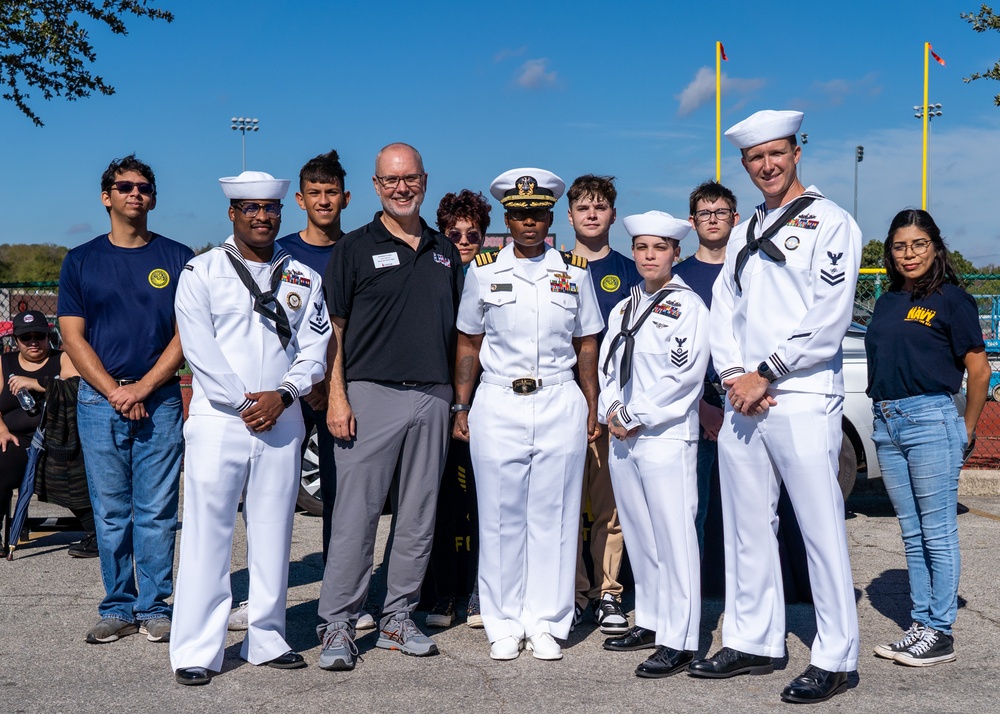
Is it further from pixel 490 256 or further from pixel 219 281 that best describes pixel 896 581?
pixel 219 281

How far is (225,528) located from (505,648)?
1.42m

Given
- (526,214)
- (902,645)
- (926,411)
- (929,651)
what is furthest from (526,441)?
(929,651)

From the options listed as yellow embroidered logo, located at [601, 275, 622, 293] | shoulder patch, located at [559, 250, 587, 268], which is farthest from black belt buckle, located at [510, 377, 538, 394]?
yellow embroidered logo, located at [601, 275, 622, 293]

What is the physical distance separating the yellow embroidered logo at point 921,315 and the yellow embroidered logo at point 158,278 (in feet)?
12.0

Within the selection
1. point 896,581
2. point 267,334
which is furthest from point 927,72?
point 267,334

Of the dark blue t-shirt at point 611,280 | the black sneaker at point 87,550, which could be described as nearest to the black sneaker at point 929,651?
the dark blue t-shirt at point 611,280

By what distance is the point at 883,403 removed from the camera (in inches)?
190

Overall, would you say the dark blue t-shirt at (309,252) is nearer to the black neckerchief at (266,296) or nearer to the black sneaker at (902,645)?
the black neckerchief at (266,296)

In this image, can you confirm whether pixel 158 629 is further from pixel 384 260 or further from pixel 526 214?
pixel 526 214

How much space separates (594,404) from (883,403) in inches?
55.1

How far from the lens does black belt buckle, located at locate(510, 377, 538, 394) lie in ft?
15.4

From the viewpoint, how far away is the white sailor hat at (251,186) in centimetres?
448

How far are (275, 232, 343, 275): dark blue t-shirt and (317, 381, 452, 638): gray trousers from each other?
1022mm

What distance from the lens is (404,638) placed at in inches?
189
